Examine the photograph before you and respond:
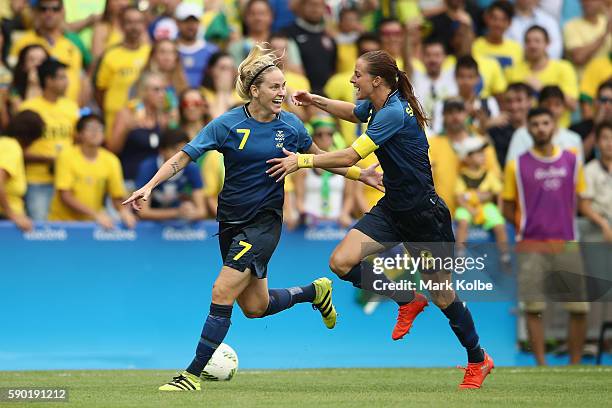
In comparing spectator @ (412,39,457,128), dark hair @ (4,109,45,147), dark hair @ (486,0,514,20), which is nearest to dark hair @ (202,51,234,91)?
dark hair @ (4,109,45,147)

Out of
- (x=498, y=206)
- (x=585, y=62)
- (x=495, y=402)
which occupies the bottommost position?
(x=495, y=402)

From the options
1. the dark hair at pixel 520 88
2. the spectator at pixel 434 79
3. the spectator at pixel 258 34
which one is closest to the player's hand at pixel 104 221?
the spectator at pixel 258 34

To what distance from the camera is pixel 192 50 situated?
16.3m

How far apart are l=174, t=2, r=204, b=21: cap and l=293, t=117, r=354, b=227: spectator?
2.92m

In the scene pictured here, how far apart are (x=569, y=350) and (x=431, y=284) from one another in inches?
203

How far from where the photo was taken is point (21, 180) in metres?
14.0

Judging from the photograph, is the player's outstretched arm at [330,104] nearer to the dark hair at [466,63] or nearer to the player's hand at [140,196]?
the player's hand at [140,196]

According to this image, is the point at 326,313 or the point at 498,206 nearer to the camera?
the point at 326,313

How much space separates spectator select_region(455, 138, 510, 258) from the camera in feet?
47.9

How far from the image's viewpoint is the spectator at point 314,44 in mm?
16453

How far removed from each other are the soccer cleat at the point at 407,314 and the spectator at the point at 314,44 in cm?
630

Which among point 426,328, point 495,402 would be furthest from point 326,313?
point 426,328

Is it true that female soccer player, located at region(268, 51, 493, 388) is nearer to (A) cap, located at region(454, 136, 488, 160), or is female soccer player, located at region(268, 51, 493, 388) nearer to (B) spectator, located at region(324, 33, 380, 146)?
(A) cap, located at region(454, 136, 488, 160)

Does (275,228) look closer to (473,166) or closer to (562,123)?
(473,166)
